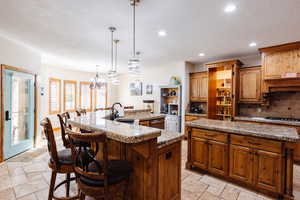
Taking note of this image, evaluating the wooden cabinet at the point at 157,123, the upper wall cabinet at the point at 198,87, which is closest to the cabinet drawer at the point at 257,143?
the wooden cabinet at the point at 157,123

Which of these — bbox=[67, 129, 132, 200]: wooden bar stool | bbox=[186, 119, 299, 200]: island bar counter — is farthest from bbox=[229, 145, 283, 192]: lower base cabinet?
bbox=[67, 129, 132, 200]: wooden bar stool

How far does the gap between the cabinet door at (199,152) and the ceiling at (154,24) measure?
2.22 meters

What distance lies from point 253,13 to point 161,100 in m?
4.21

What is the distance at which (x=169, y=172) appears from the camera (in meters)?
1.84

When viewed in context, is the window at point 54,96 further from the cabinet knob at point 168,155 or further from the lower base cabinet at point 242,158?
the cabinet knob at point 168,155

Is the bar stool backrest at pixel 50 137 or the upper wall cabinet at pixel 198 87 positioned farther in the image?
the upper wall cabinet at pixel 198 87

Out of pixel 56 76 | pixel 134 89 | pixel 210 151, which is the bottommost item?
pixel 210 151

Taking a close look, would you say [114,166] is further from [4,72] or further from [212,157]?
[4,72]

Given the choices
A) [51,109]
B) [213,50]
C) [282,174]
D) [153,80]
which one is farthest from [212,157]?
[51,109]

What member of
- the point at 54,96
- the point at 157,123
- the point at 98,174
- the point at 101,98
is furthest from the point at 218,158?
the point at 101,98

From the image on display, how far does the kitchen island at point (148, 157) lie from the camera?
4.80 feet

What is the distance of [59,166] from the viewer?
1.80 meters

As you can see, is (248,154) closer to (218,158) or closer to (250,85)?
(218,158)

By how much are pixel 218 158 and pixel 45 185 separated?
308cm
